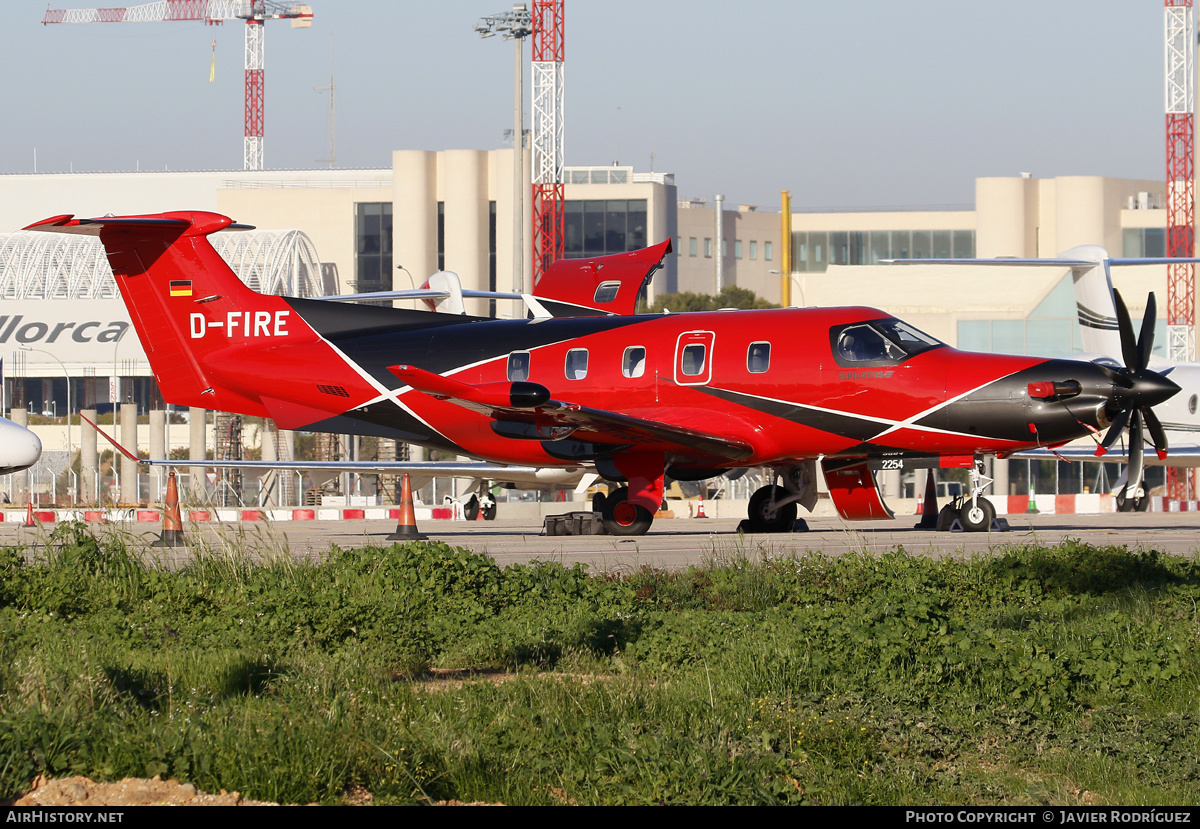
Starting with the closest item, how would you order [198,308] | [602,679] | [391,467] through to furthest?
[602,679]
[198,308]
[391,467]

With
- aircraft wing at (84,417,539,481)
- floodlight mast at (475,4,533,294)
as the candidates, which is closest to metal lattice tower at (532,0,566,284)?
floodlight mast at (475,4,533,294)

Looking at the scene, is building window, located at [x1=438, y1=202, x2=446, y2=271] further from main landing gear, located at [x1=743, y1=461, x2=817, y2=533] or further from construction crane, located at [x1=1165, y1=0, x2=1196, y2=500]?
main landing gear, located at [x1=743, y1=461, x2=817, y2=533]

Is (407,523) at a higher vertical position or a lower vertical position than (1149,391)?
lower

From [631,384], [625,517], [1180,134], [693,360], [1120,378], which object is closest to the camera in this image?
[1120,378]

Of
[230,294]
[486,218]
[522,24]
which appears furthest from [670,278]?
[230,294]

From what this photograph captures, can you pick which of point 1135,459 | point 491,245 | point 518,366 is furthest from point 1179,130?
point 518,366

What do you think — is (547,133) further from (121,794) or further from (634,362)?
(121,794)

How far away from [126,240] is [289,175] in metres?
94.7

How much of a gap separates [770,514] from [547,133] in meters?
65.2

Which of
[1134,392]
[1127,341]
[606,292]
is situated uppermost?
[606,292]

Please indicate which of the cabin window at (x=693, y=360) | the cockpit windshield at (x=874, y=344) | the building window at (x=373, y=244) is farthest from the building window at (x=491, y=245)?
the cockpit windshield at (x=874, y=344)

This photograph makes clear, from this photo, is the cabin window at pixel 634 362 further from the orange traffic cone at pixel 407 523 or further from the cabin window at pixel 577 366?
the orange traffic cone at pixel 407 523

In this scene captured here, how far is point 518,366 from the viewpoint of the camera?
20125mm

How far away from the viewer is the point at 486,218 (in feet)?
331
